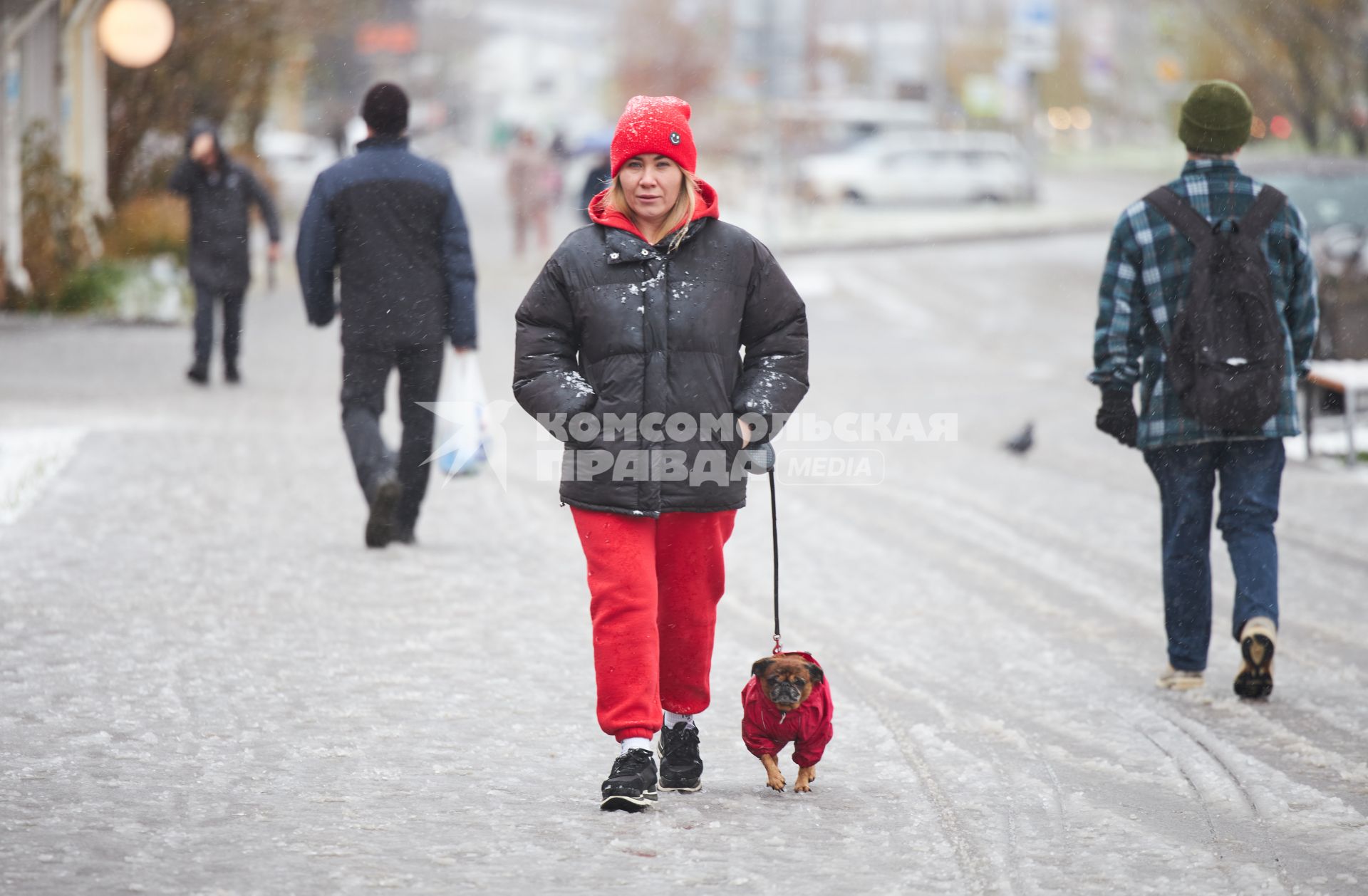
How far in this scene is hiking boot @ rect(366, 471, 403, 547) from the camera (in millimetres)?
7934

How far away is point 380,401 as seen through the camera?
8.05 meters

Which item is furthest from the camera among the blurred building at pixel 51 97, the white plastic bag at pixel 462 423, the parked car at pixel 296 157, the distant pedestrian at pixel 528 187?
the parked car at pixel 296 157

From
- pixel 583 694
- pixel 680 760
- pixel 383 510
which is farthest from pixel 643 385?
pixel 383 510

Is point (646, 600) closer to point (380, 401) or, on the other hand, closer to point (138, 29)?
point (380, 401)

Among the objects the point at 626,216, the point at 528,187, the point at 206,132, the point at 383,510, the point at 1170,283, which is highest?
the point at 528,187

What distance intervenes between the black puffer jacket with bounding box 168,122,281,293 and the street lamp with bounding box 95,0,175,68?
27.3 ft

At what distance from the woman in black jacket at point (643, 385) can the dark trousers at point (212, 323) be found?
923 cm

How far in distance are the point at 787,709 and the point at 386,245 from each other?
3.86m

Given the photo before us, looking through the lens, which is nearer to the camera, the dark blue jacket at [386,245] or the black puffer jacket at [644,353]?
the black puffer jacket at [644,353]

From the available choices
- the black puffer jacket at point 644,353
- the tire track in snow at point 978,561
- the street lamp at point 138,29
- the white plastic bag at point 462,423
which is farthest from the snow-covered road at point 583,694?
the street lamp at point 138,29

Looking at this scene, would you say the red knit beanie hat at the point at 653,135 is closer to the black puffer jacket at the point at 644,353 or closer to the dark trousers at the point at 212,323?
the black puffer jacket at the point at 644,353

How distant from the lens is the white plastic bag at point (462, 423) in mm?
8414

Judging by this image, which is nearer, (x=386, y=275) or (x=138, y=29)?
(x=386, y=275)

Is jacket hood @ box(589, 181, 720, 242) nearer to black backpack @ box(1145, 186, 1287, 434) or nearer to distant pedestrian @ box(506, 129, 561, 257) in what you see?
black backpack @ box(1145, 186, 1287, 434)
